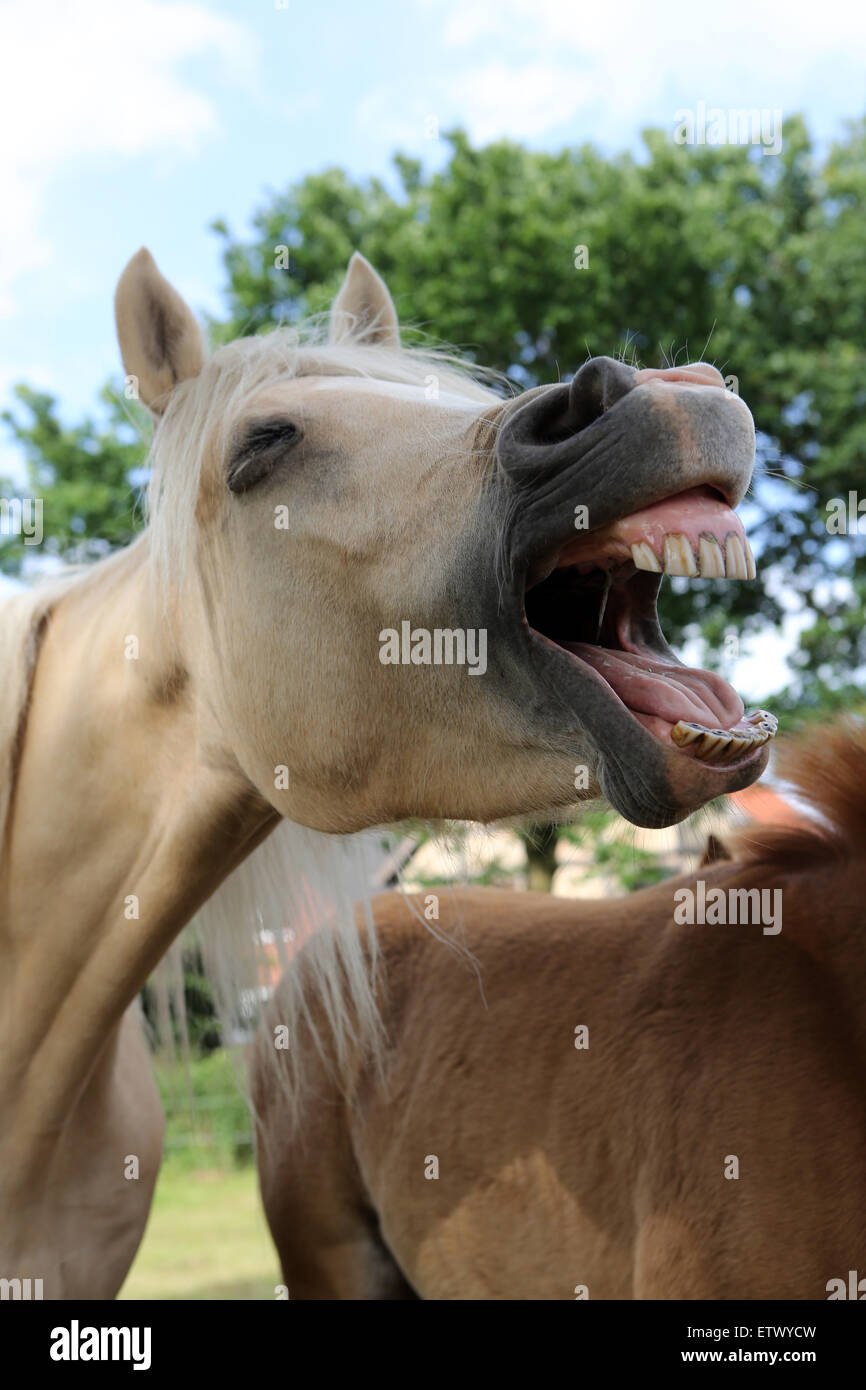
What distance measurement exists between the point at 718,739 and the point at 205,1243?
881 cm

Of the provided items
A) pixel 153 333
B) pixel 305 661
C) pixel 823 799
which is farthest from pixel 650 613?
pixel 153 333

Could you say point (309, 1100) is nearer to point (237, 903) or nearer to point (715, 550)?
point (237, 903)

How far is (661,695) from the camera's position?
1.68m

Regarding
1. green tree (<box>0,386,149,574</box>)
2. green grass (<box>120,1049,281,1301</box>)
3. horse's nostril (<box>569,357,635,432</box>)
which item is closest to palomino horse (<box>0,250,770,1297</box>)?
horse's nostril (<box>569,357,635,432</box>)

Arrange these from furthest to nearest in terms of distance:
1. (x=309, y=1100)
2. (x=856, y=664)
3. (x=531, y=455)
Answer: (x=856, y=664)
(x=309, y=1100)
(x=531, y=455)

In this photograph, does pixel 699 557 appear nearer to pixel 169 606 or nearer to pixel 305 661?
pixel 305 661

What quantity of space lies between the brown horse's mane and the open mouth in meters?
0.90

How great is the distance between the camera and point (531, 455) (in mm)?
1688

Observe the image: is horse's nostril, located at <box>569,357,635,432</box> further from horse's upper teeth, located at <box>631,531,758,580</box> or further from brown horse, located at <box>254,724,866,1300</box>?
brown horse, located at <box>254,724,866,1300</box>

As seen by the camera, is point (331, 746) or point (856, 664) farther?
point (856, 664)

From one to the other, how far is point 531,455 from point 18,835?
1.46 m

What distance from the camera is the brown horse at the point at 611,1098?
7.48 feet

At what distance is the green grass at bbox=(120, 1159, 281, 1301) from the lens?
7.50 metres
